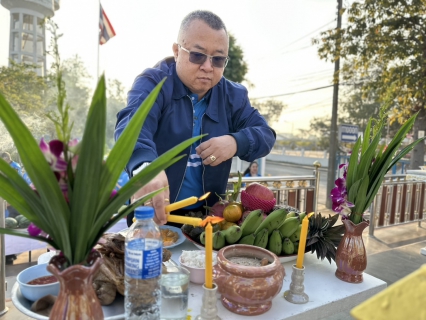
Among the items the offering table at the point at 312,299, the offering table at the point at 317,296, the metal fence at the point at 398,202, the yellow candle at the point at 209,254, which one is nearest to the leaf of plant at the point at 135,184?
the yellow candle at the point at 209,254

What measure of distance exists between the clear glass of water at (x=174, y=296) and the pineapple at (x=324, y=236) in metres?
0.70

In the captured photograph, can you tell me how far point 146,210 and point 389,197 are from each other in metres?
6.14

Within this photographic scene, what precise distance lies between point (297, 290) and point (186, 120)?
43.2 inches

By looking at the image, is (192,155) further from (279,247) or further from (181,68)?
(279,247)

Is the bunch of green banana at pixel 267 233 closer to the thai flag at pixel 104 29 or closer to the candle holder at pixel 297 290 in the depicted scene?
the candle holder at pixel 297 290

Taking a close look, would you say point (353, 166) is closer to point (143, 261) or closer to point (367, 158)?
point (367, 158)

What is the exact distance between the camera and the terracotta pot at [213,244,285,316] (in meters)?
0.94

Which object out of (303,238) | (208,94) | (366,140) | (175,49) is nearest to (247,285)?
(303,238)

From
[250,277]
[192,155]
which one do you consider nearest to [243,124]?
[192,155]

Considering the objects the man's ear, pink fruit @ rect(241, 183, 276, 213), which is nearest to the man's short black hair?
the man's ear

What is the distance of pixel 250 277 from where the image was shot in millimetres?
935

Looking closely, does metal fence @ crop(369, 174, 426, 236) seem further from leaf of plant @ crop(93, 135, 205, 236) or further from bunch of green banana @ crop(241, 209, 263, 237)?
leaf of plant @ crop(93, 135, 205, 236)

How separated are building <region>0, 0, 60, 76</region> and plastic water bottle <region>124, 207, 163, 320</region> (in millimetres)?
4119

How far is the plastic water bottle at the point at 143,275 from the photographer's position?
0.80 metres
